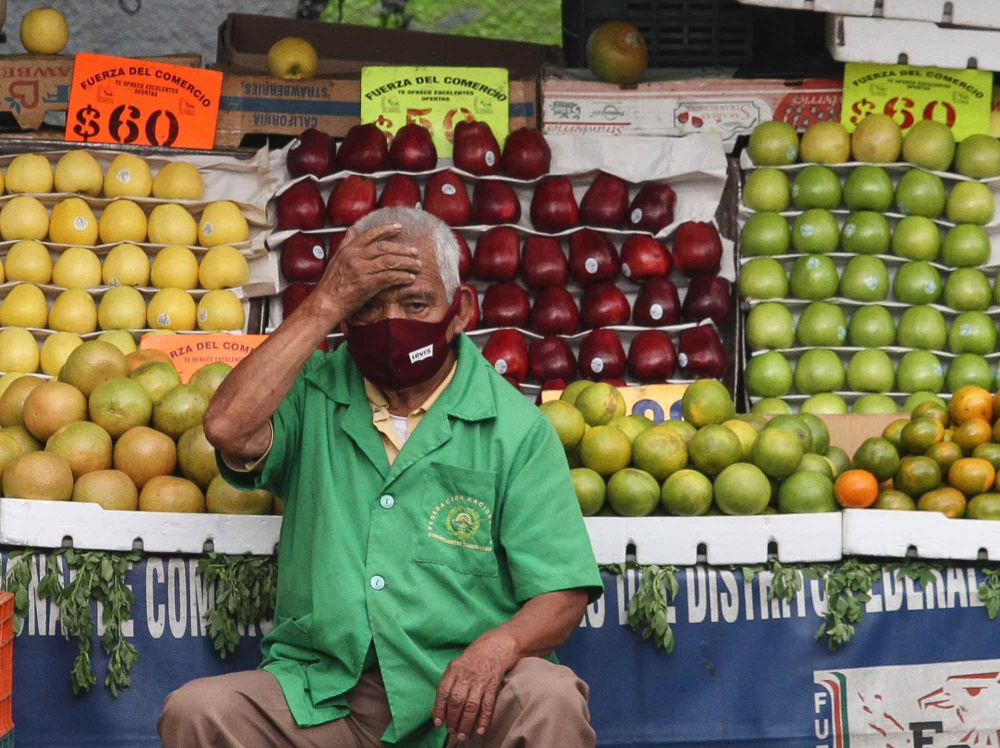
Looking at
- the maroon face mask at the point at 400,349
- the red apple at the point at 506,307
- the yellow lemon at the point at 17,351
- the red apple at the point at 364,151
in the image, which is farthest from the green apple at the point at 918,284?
the yellow lemon at the point at 17,351

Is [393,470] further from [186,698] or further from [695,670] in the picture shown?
[695,670]

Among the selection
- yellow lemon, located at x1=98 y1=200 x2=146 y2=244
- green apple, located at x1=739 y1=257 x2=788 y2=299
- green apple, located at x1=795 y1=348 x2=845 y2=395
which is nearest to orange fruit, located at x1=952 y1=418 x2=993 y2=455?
A: green apple, located at x1=795 y1=348 x2=845 y2=395

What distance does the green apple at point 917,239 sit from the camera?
5.15m

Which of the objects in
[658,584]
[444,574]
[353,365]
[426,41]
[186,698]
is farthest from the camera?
[426,41]

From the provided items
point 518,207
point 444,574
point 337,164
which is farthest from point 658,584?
point 337,164

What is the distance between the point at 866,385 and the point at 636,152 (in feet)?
4.54

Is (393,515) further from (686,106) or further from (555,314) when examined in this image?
(686,106)

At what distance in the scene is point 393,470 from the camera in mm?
Result: 2684

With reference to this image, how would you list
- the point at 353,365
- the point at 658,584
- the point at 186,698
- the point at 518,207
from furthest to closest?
the point at 518,207 → the point at 658,584 → the point at 353,365 → the point at 186,698

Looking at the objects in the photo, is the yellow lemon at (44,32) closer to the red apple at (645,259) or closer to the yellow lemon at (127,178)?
the yellow lemon at (127,178)

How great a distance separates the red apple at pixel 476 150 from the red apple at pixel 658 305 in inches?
33.2

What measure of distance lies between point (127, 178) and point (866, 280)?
3040 mm

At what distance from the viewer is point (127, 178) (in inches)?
206

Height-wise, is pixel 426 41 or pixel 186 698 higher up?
pixel 426 41
